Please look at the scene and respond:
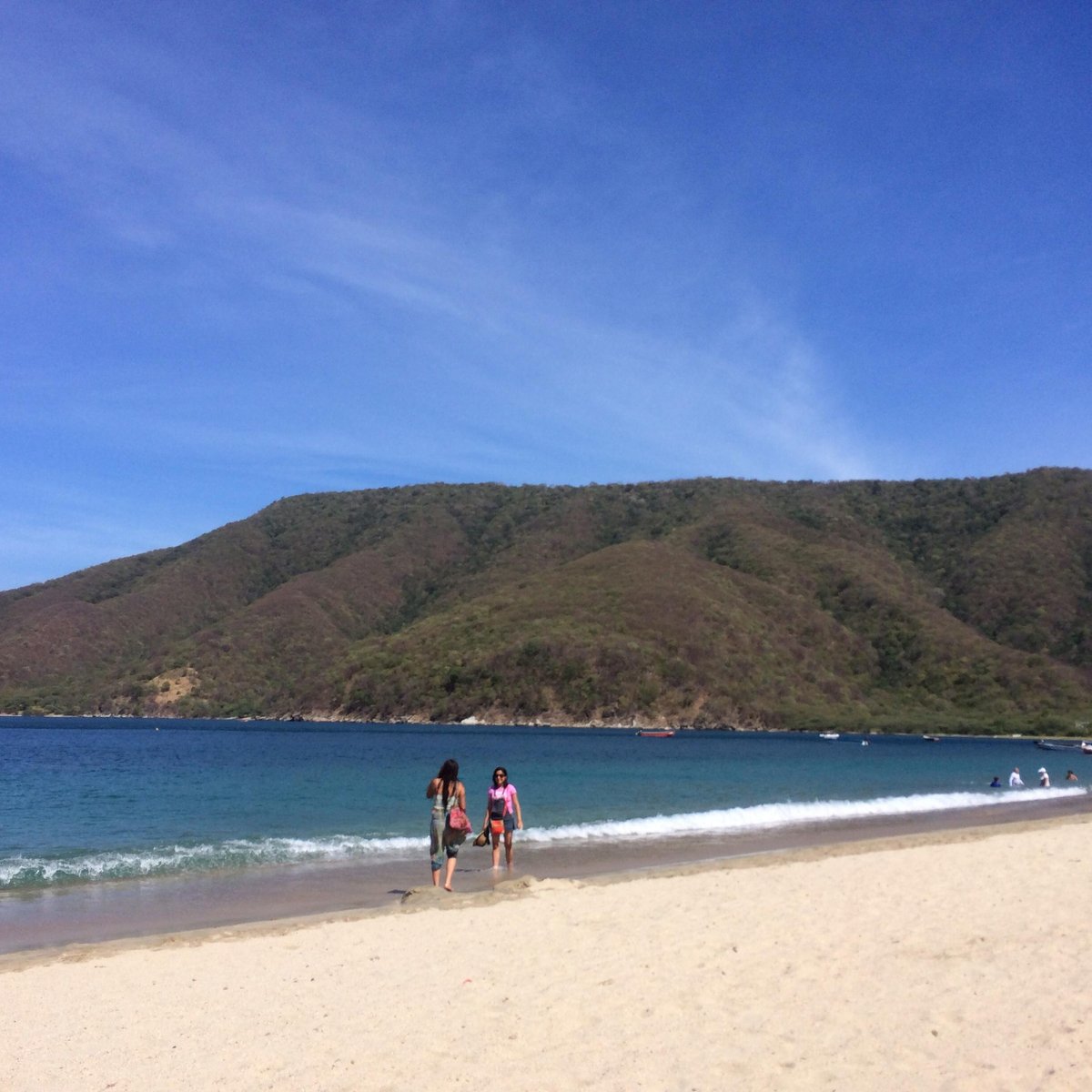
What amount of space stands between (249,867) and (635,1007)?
1215 centimetres

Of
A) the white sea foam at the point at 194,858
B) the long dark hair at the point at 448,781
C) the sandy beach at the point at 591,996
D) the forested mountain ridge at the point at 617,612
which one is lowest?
the white sea foam at the point at 194,858

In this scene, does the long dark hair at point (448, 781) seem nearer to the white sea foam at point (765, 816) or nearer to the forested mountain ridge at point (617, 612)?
the white sea foam at point (765, 816)

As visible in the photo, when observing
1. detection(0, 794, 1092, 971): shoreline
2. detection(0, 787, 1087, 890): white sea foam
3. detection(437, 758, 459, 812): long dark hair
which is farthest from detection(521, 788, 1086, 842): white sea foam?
detection(437, 758, 459, 812): long dark hair

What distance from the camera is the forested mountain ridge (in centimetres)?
11650

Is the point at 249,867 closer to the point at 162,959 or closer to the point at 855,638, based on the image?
the point at 162,959

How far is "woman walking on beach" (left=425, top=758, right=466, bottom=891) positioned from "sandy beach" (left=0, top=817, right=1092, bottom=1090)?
109cm

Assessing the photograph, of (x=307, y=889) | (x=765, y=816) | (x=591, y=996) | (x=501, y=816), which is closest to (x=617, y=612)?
(x=765, y=816)

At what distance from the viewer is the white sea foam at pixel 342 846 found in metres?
17.8

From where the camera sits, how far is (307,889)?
15961mm

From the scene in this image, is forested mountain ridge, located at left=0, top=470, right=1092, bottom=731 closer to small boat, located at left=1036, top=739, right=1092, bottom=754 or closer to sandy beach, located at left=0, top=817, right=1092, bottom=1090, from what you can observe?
small boat, located at left=1036, top=739, right=1092, bottom=754

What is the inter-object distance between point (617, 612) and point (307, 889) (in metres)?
108

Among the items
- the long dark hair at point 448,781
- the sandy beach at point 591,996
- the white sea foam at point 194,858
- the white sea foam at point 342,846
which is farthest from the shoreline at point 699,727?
the sandy beach at point 591,996

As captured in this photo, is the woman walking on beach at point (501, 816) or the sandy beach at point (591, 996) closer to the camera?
the sandy beach at point (591, 996)

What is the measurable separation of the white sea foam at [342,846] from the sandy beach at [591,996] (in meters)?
6.56
